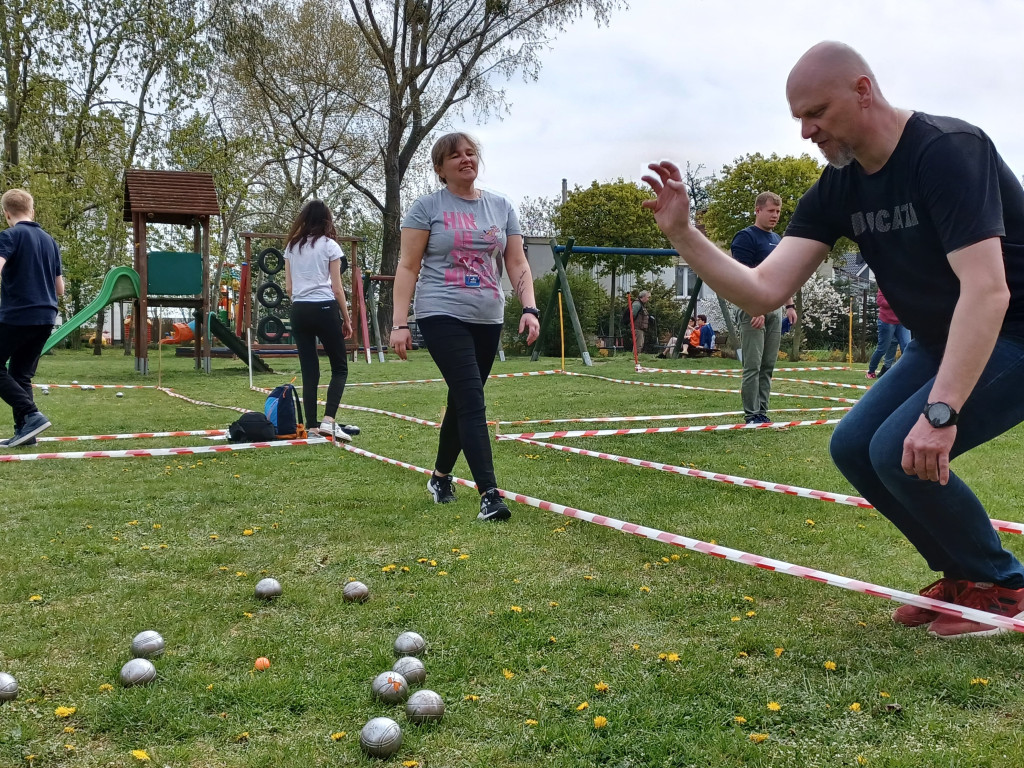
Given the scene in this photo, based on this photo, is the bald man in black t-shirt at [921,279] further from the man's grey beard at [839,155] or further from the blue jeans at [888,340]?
the blue jeans at [888,340]

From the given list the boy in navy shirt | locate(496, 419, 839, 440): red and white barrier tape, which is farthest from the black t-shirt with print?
the boy in navy shirt

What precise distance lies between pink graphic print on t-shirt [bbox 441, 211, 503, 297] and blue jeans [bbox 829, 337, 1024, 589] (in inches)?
91.2

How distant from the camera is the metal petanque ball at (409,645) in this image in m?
2.67

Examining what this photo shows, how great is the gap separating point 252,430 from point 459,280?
3409 mm

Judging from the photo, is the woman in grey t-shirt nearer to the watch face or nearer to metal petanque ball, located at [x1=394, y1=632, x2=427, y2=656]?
metal petanque ball, located at [x1=394, y1=632, x2=427, y2=656]

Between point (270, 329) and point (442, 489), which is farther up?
point (270, 329)

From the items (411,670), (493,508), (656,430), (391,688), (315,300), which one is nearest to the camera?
(391,688)

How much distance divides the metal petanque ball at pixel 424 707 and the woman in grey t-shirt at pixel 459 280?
2.27m

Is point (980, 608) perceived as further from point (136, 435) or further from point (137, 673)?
point (136, 435)

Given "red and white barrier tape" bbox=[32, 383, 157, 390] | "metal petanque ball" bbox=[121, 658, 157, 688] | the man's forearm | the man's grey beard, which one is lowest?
"metal petanque ball" bbox=[121, 658, 157, 688]

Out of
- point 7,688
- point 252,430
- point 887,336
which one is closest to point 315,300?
point 252,430

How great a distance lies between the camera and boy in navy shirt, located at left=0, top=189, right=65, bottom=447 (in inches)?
280

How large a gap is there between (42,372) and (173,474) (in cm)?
1320

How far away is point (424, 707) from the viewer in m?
2.24
